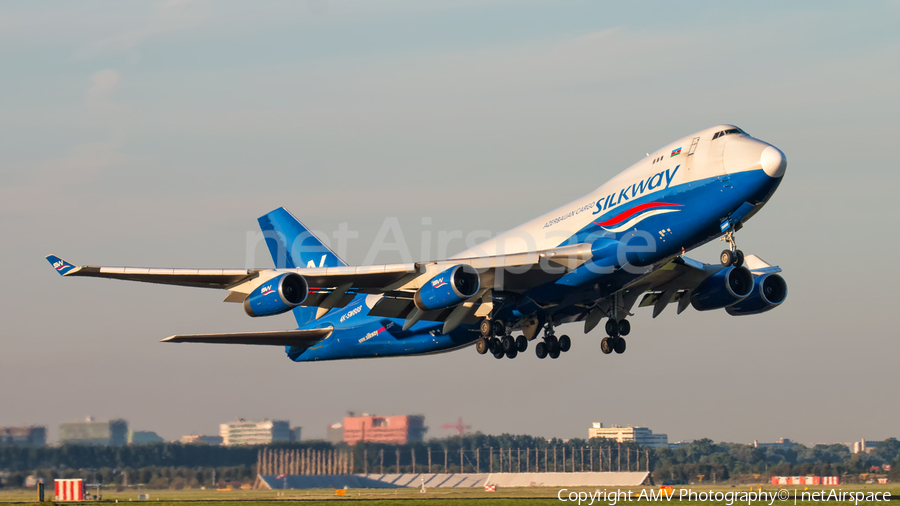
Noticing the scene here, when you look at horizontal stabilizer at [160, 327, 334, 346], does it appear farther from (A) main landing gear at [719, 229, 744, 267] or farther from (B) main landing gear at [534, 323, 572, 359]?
(A) main landing gear at [719, 229, 744, 267]

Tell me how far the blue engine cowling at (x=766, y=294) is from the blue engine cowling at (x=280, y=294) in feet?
61.5

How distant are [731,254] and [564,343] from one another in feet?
32.4

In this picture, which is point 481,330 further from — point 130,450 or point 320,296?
point 130,450

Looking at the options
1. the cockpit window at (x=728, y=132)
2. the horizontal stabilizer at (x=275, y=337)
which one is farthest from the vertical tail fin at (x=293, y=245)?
the cockpit window at (x=728, y=132)

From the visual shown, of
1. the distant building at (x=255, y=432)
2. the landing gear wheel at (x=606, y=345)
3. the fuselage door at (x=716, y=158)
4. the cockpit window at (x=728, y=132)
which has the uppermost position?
the cockpit window at (x=728, y=132)

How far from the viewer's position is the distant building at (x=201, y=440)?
151ft

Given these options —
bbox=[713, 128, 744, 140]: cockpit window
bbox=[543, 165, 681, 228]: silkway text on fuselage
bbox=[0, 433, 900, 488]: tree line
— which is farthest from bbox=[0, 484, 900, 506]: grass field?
bbox=[713, 128, 744, 140]: cockpit window

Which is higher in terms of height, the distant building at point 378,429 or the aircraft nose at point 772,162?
the aircraft nose at point 772,162

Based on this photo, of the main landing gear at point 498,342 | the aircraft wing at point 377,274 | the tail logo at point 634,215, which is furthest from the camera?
the main landing gear at point 498,342

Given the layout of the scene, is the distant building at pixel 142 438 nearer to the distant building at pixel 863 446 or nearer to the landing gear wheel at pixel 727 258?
the landing gear wheel at pixel 727 258

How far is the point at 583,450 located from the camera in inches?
2164

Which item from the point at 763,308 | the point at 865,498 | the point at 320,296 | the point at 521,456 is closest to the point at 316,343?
the point at 320,296

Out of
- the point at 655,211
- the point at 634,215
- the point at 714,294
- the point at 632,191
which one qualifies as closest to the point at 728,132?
the point at 655,211

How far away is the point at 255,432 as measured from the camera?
47.1 metres
